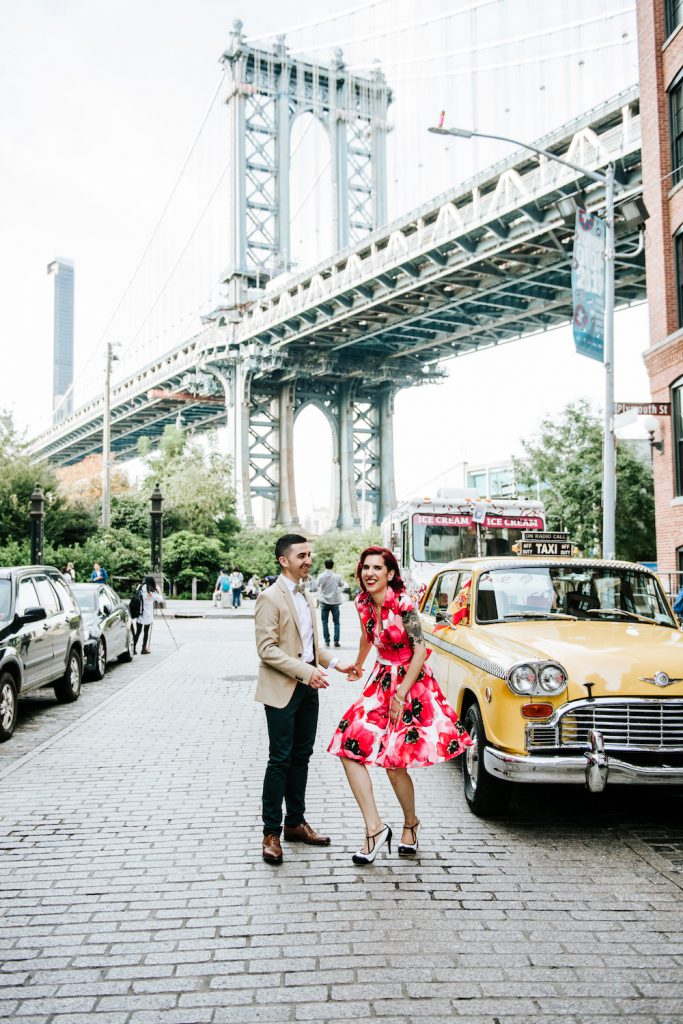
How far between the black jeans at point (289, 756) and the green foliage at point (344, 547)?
41.9 metres

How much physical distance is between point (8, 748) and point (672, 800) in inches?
221

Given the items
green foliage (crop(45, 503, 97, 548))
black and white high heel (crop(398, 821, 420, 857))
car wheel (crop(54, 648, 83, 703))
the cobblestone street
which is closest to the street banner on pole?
car wheel (crop(54, 648, 83, 703))

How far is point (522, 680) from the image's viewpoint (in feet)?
17.5

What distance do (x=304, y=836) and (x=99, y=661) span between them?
27.5 feet

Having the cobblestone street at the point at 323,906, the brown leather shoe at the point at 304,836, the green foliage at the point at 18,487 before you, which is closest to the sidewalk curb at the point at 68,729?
the cobblestone street at the point at 323,906

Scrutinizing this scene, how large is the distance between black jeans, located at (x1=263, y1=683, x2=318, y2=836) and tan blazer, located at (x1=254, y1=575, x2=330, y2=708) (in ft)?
0.29

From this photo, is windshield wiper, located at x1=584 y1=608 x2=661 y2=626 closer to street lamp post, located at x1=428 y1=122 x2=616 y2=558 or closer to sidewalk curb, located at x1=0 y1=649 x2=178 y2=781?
sidewalk curb, located at x1=0 y1=649 x2=178 y2=781

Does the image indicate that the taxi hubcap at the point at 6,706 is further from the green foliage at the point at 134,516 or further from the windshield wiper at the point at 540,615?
the green foliage at the point at 134,516

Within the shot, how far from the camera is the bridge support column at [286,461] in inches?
2665

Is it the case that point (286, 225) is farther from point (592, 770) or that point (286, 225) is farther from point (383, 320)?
point (592, 770)

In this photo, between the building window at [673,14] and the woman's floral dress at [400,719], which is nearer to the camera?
the woman's floral dress at [400,719]

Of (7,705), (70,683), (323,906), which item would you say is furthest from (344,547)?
(323,906)

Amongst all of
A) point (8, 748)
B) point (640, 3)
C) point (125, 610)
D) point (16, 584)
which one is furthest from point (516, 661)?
point (640, 3)

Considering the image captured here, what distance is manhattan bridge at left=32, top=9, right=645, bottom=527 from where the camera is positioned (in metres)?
40.2
